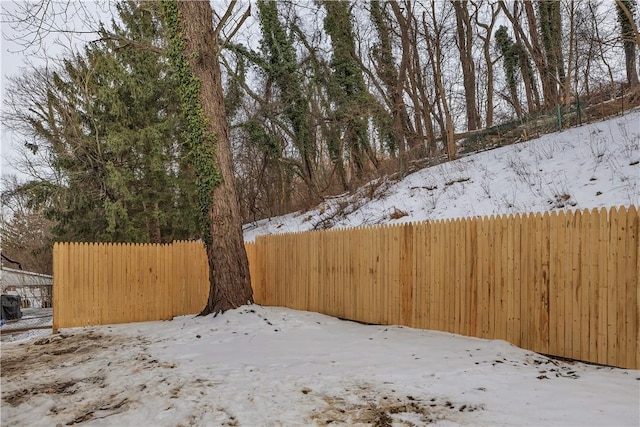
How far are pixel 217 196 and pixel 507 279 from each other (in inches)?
190

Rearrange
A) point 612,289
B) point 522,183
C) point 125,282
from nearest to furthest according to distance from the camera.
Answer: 1. point 612,289
2. point 125,282
3. point 522,183

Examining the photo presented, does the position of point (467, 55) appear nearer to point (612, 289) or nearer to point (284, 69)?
point (284, 69)

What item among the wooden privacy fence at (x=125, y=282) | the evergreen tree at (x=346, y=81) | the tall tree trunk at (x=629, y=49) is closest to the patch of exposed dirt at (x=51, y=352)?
the wooden privacy fence at (x=125, y=282)

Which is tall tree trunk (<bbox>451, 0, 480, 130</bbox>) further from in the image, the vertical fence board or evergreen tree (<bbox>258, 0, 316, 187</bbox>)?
the vertical fence board

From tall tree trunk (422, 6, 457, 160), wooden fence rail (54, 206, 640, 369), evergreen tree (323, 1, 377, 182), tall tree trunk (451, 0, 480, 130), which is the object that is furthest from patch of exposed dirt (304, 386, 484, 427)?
tall tree trunk (451, 0, 480, 130)

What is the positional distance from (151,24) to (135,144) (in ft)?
14.9

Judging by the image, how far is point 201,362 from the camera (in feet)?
14.3

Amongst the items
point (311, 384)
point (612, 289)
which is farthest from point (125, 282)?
point (612, 289)

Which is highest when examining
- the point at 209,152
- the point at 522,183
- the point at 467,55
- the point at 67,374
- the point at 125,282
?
the point at 467,55

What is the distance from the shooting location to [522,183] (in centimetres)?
902

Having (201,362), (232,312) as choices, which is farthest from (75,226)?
(201,362)

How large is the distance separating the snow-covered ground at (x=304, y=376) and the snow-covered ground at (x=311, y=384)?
1 centimetres

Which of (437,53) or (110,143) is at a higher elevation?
(437,53)

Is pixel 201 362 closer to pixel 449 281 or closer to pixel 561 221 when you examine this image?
pixel 449 281
